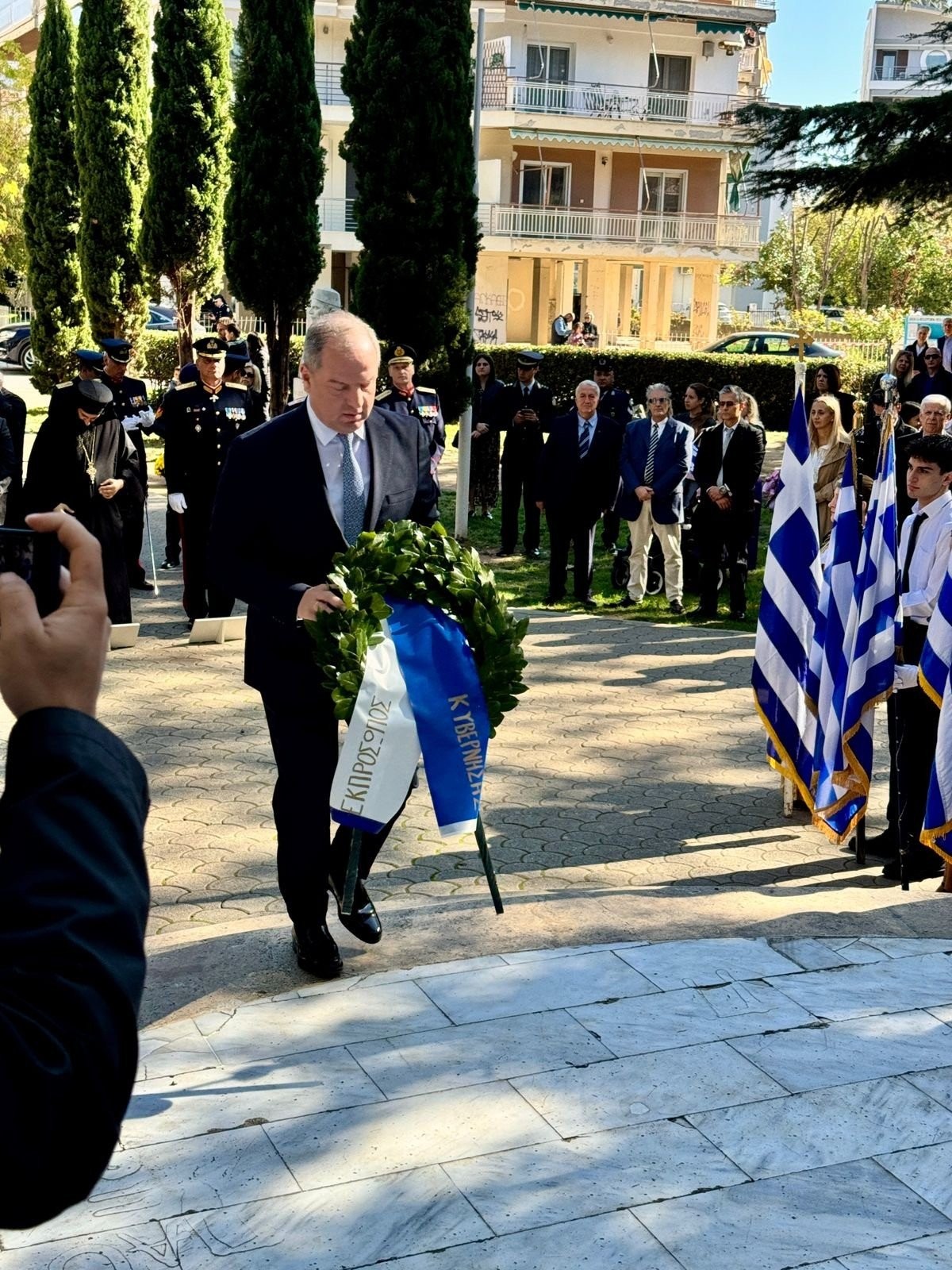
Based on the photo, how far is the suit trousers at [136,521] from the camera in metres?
12.2

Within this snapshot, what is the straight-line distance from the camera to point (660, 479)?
45.4 feet

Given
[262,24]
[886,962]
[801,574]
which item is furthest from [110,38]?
[886,962]

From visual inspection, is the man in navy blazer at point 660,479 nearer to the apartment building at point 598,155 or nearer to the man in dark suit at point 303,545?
the man in dark suit at point 303,545

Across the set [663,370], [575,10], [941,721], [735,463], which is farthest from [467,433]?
[575,10]

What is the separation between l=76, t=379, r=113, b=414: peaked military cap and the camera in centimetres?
1120

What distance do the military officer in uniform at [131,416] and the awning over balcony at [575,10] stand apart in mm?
35652

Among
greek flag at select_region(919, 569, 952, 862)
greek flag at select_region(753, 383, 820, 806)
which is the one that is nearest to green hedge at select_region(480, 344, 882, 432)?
greek flag at select_region(753, 383, 820, 806)

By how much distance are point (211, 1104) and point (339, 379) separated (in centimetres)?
238

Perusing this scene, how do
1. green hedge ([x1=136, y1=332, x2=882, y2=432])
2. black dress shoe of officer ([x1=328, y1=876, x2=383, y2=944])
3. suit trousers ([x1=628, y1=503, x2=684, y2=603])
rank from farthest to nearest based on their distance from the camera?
green hedge ([x1=136, y1=332, x2=882, y2=432])
suit trousers ([x1=628, y1=503, x2=684, y2=603])
black dress shoe of officer ([x1=328, y1=876, x2=383, y2=944])

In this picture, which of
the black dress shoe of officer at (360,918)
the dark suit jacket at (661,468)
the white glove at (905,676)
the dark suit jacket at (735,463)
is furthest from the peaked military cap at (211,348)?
the black dress shoe of officer at (360,918)

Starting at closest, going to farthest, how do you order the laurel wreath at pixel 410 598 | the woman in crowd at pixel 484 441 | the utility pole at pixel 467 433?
1. the laurel wreath at pixel 410 598
2. the utility pole at pixel 467 433
3. the woman in crowd at pixel 484 441

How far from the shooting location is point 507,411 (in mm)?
17172

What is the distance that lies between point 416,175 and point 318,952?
12966 millimetres

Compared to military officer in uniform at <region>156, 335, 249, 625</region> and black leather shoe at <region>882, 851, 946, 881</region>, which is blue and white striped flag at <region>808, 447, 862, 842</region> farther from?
military officer in uniform at <region>156, 335, 249, 625</region>
